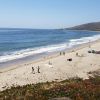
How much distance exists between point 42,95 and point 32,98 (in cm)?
62

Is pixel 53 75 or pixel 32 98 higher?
pixel 32 98

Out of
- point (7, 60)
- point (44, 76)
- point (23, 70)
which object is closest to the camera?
point (44, 76)

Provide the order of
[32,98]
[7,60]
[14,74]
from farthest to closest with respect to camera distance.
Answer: [7,60] < [14,74] < [32,98]

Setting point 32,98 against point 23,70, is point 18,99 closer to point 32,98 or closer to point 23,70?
point 32,98

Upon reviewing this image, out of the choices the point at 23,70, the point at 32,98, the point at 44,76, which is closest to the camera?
the point at 32,98

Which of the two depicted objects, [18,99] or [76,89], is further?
[76,89]

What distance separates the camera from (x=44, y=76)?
1007 inches

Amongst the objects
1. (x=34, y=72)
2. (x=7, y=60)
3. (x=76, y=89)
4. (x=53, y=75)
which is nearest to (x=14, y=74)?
(x=34, y=72)

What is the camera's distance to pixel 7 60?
38531 millimetres

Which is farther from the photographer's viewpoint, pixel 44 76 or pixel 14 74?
pixel 14 74

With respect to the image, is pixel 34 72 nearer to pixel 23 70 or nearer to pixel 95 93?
pixel 23 70

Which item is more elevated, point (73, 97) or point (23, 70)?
point (73, 97)

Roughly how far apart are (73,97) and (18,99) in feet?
7.57

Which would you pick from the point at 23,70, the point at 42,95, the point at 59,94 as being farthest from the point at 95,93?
the point at 23,70
